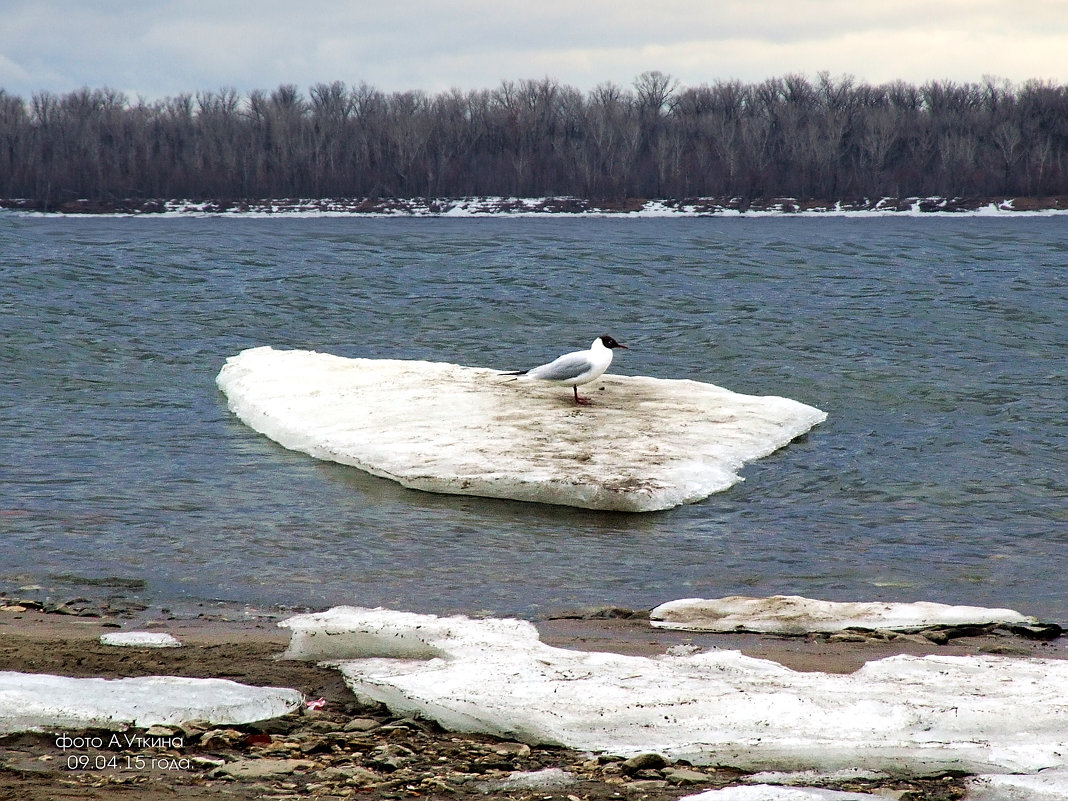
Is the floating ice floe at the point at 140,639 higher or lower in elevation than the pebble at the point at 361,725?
lower

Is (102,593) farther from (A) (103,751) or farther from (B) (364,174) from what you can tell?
(B) (364,174)

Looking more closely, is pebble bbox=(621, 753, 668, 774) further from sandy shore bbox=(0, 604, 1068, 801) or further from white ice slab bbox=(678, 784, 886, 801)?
white ice slab bbox=(678, 784, 886, 801)

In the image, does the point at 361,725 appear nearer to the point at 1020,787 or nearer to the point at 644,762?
the point at 644,762

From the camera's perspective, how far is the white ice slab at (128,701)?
4875 millimetres

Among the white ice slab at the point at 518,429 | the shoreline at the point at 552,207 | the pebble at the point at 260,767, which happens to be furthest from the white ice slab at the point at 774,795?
the shoreline at the point at 552,207

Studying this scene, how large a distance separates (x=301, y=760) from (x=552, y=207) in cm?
7126

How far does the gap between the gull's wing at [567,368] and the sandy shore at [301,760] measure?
317 inches

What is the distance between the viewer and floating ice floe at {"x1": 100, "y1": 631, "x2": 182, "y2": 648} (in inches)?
253

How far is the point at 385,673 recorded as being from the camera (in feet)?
18.8

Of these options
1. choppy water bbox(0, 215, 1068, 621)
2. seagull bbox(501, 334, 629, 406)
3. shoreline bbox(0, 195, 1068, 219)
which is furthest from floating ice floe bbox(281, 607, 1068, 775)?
shoreline bbox(0, 195, 1068, 219)

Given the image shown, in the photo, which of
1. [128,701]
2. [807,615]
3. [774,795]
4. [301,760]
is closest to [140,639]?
[128,701]

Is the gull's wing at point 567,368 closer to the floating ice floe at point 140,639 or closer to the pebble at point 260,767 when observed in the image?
the floating ice floe at point 140,639

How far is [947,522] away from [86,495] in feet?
29.3

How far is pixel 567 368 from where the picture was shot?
1420 centimetres
